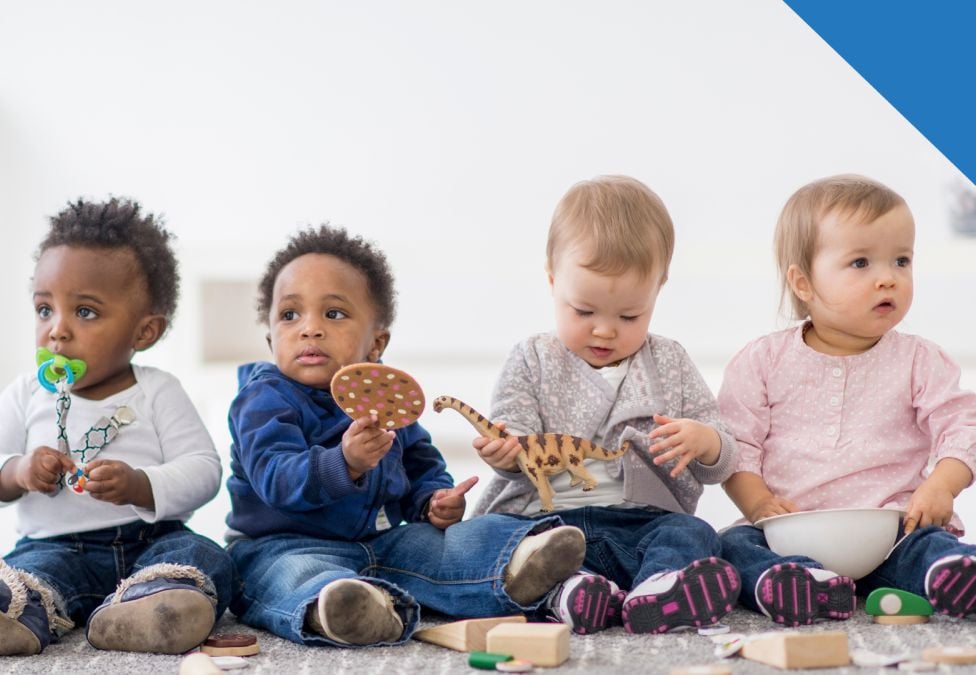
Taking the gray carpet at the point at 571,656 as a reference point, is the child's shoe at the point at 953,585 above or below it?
above

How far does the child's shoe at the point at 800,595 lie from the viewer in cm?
123

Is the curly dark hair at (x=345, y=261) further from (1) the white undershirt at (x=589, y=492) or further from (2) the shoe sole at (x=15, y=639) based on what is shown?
(2) the shoe sole at (x=15, y=639)

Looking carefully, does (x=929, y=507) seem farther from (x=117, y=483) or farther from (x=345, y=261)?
(x=117, y=483)

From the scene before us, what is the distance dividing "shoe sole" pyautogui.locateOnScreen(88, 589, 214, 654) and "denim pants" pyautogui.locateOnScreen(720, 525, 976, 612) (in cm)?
61

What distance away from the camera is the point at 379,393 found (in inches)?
51.1

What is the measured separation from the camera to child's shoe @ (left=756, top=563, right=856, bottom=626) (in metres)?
1.23

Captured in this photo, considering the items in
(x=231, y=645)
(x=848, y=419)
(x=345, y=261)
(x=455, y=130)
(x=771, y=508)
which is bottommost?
(x=231, y=645)

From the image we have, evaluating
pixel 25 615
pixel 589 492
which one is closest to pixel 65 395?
pixel 25 615

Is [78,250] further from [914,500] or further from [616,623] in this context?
[914,500]

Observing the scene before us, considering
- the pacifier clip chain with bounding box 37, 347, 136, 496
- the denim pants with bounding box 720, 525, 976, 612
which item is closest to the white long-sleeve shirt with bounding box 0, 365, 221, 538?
the pacifier clip chain with bounding box 37, 347, 136, 496

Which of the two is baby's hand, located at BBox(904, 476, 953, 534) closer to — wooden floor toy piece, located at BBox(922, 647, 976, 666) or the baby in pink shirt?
the baby in pink shirt

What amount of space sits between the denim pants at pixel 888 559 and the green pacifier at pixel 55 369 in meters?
0.83

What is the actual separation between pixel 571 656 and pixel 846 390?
662 mm

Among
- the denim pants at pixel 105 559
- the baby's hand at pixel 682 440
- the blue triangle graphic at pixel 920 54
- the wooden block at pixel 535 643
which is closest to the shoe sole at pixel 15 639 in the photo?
the denim pants at pixel 105 559
